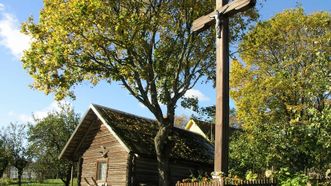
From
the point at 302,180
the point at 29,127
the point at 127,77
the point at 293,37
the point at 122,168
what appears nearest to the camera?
the point at 302,180

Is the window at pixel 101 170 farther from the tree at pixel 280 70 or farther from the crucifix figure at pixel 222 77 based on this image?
the crucifix figure at pixel 222 77

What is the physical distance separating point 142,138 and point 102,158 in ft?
10.9

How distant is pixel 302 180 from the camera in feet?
45.2

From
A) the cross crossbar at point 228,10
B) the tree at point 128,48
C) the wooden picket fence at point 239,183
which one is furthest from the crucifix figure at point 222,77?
the tree at point 128,48

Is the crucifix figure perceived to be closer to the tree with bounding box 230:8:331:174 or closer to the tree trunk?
the tree trunk

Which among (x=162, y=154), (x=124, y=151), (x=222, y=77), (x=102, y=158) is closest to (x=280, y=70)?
(x=162, y=154)

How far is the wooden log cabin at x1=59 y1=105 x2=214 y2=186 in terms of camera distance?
26078mm

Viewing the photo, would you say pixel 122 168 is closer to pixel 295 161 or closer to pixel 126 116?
pixel 126 116

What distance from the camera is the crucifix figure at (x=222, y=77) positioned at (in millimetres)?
11109

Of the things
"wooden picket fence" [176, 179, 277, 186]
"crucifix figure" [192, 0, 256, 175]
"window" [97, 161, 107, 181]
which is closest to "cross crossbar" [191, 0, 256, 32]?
"crucifix figure" [192, 0, 256, 175]

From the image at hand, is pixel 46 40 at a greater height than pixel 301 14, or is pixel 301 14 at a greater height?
pixel 301 14

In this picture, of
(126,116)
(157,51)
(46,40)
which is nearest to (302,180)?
(157,51)

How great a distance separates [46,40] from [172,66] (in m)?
6.53

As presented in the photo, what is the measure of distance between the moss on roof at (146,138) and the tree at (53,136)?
22.3 metres
